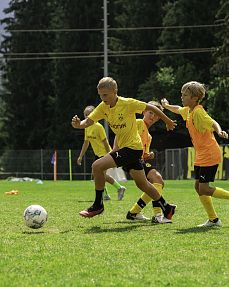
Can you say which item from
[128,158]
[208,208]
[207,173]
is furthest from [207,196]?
[128,158]

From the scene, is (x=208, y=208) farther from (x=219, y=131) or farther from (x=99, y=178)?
(x=99, y=178)

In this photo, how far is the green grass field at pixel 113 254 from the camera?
4.99 meters

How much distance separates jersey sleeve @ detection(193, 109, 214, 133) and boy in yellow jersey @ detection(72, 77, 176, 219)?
426 mm

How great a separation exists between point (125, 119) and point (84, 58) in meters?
48.0

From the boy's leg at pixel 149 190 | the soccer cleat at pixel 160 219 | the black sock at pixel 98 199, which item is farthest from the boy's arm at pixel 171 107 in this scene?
the black sock at pixel 98 199

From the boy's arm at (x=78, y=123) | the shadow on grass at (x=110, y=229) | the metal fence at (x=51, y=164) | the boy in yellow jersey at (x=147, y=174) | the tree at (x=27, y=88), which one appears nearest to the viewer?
the shadow on grass at (x=110, y=229)

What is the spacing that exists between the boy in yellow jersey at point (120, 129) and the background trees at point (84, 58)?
35904 millimetres

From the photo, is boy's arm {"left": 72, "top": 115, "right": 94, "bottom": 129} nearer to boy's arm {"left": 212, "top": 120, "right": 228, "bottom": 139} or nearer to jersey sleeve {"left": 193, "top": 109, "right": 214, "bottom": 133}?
jersey sleeve {"left": 193, "top": 109, "right": 214, "bottom": 133}

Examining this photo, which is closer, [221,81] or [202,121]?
[202,121]

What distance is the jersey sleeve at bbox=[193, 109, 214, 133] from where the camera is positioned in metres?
8.30

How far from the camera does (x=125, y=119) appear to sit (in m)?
8.65

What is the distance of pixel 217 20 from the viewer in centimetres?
4631

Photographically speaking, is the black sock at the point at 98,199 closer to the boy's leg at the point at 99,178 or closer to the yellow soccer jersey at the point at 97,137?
the boy's leg at the point at 99,178

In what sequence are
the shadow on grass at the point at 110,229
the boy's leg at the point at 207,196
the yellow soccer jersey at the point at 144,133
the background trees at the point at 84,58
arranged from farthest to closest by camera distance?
1. the background trees at the point at 84,58
2. the yellow soccer jersey at the point at 144,133
3. the boy's leg at the point at 207,196
4. the shadow on grass at the point at 110,229
